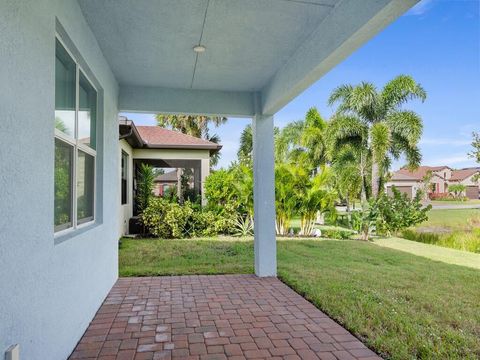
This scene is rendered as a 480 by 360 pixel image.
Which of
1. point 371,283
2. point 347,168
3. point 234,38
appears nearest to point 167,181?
point 347,168

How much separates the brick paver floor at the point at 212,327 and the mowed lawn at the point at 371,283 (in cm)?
38

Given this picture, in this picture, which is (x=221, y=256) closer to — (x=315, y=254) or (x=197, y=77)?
(x=315, y=254)

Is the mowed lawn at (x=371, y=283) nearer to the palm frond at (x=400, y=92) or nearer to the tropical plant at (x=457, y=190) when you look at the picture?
the palm frond at (x=400, y=92)

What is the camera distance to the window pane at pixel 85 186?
4.31 m

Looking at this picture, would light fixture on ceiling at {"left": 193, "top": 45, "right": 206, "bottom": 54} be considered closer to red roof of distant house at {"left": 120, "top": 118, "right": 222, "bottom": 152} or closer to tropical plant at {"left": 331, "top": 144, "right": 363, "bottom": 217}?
red roof of distant house at {"left": 120, "top": 118, "right": 222, "bottom": 152}

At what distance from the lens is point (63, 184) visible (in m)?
3.67

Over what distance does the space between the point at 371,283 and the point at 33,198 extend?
567cm

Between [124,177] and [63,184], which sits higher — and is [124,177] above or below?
above

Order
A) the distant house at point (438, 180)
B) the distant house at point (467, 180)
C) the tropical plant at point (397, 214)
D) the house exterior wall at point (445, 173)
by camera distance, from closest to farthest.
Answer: the tropical plant at point (397, 214), the distant house at point (438, 180), the distant house at point (467, 180), the house exterior wall at point (445, 173)

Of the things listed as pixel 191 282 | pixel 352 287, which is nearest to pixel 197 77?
pixel 191 282

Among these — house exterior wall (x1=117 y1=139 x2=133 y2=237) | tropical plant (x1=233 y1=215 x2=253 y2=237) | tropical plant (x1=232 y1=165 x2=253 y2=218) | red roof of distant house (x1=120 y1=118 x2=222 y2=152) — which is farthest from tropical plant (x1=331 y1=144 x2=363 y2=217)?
house exterior wall (x1=117 y1=139 x2=133 y2=237)

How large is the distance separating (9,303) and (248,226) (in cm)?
1158

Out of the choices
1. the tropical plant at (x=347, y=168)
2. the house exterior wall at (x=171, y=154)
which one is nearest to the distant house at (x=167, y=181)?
the house exterior wall at (x=171, y=154)

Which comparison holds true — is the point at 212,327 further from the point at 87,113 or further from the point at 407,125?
the point at 407,125
